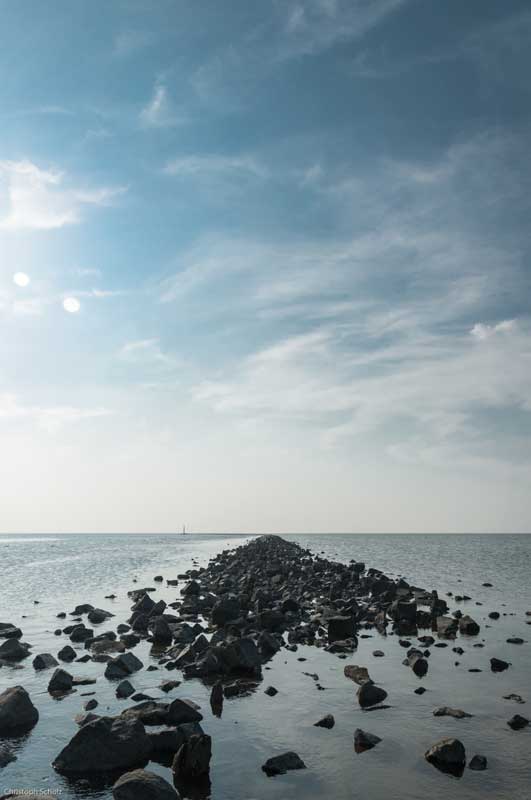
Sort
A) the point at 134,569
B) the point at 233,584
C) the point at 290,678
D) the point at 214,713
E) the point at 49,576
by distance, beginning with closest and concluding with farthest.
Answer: the point at 214,713 < the point at 290,678 < the point at 233,584 < the point at 49,576 < the point at 134,569

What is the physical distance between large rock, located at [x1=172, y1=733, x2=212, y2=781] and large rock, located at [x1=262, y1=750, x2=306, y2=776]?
1.25 metres

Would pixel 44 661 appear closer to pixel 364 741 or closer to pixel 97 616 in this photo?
pixel 97 616

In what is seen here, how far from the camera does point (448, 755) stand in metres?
11.7

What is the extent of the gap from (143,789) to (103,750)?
2232mm

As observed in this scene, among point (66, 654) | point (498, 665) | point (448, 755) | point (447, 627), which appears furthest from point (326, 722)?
point (447, 627)

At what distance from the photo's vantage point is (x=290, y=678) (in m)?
18.0

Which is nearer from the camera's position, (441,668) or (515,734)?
(515,734)

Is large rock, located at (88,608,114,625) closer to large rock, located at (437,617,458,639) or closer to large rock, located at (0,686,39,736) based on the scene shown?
large rock, located at (0,686,39,736)

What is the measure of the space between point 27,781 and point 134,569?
5687 cm

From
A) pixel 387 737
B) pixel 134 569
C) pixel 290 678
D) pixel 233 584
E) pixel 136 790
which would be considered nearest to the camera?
pixel 136 790

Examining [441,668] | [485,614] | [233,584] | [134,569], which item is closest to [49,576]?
[134,569]

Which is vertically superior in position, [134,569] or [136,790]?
[136,790]

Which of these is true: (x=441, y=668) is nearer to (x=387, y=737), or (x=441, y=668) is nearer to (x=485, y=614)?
(x=387, y=737)

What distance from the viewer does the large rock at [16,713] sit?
13.5 metres
